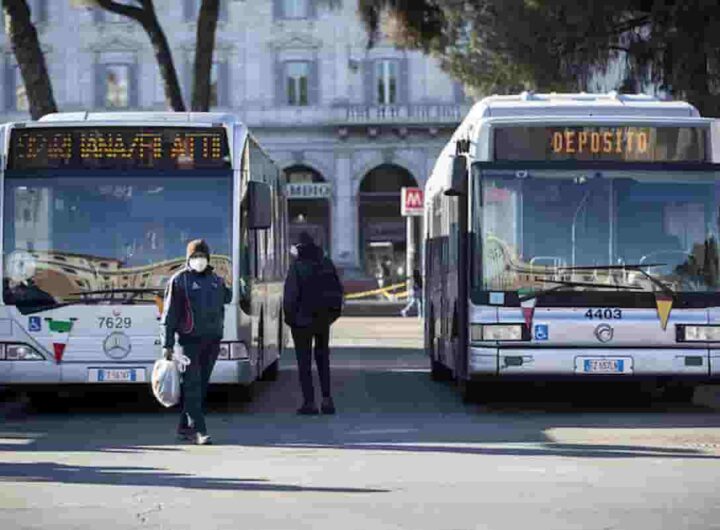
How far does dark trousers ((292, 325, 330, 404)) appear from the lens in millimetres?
15680

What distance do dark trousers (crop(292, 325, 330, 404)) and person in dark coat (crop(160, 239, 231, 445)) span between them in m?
2.49

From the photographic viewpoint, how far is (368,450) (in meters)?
12.7

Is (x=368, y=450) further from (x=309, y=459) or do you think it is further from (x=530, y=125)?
(x=530, y=125)

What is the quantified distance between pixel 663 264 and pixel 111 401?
6479mm

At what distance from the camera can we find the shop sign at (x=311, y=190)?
6066cm

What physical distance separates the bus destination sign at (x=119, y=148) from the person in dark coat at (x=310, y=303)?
1279 mm

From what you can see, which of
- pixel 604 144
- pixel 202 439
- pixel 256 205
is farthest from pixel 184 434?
pixel 604 144

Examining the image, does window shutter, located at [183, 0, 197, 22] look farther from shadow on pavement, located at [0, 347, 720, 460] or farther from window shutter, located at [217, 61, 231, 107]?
shadow on pavement, located at [0, 347, 720, 460]

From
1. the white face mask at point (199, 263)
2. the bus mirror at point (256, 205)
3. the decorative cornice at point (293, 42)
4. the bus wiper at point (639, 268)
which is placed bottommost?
the bus wiper at point (639, 268)

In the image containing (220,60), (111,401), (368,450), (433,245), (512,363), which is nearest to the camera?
(368,450)

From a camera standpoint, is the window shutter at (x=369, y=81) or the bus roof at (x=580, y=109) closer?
the bus roof at (x=580, y=109)

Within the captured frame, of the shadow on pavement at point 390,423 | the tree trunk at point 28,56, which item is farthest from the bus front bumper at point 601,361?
the tree trunk at point 28,56

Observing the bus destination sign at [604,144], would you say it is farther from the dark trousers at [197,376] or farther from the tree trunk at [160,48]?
the tree trunk at [160,48]

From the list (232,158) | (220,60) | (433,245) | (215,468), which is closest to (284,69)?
(220,60)
